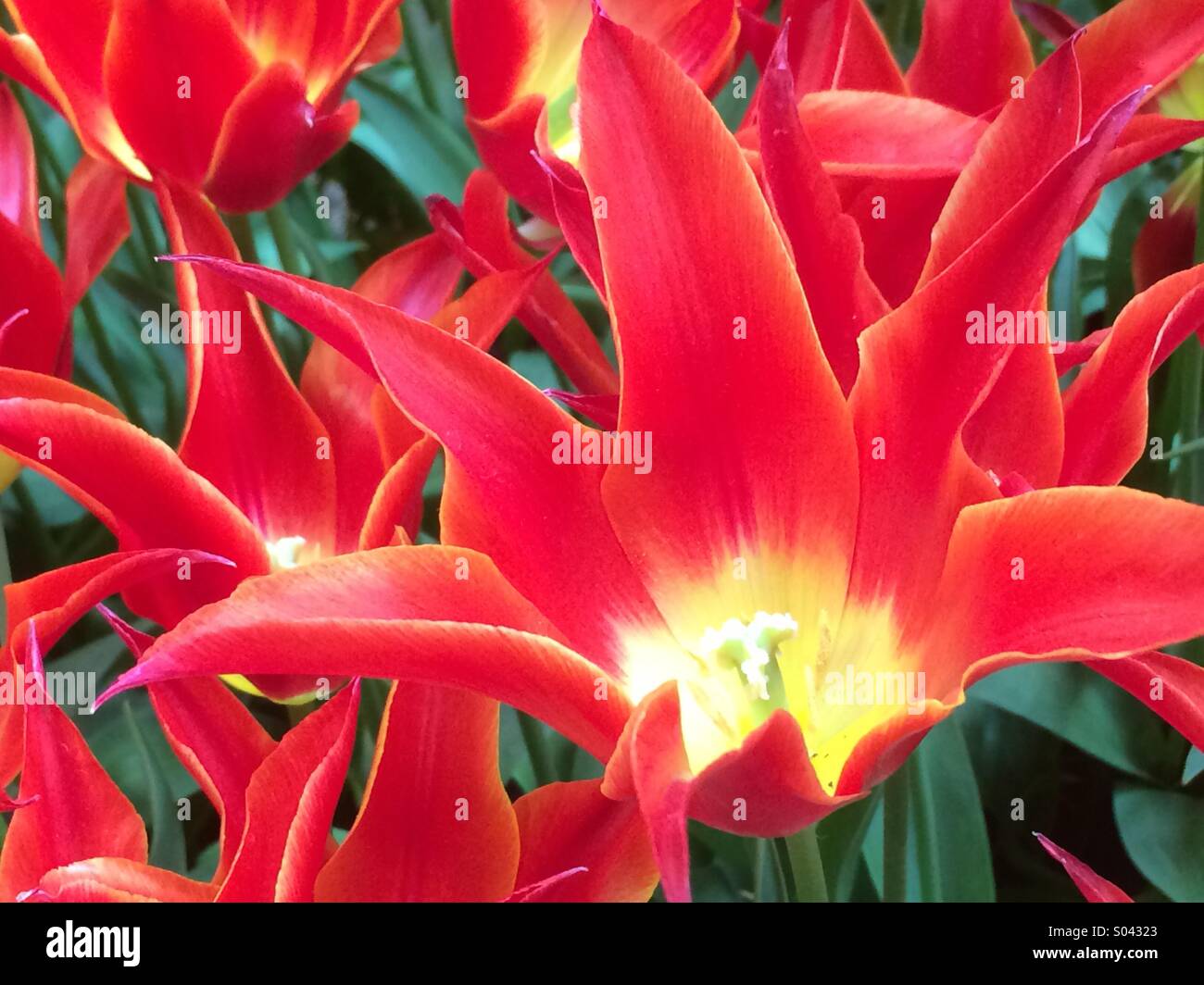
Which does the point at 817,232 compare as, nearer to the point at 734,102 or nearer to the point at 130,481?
the point at 130,481

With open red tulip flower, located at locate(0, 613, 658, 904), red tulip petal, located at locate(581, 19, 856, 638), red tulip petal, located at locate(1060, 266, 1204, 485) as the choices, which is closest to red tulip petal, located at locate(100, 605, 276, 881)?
open red tulip flower, located at locate(0, 613, 658, 904)

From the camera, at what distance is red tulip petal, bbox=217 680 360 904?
31 centimetres

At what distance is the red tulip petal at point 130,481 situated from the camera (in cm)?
31

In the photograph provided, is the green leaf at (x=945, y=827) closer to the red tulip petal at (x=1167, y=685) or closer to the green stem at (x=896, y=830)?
the green stem at (x=896, y=830)

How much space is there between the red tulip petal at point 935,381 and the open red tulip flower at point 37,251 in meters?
0.22

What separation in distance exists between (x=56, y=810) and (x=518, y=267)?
0.19m

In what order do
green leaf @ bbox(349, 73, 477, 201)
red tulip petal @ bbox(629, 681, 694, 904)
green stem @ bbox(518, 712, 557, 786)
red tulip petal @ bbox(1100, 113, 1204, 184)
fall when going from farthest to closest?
green leaf @ bbox(349, 73, 477, 201), green stem @ bbox(518, 712, 557, 786), red tulip petal @ bbox(1100, 113, 1204, 184), red tulip petal @ bbox(629, 681, 694, 904)

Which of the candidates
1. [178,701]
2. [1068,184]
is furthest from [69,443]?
[1068,184]

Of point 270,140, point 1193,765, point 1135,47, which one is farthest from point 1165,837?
point 270,140

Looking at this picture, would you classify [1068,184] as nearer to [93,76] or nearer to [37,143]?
[93,76]

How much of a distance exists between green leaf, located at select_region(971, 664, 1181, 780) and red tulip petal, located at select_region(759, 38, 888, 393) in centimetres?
20

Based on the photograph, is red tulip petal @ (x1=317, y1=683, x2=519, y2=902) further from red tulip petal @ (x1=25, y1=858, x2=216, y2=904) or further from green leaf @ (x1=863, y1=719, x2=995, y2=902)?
green leaf @ (x1=863, y1=719, x2=995, y2=902)

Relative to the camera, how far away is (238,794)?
0.34m
